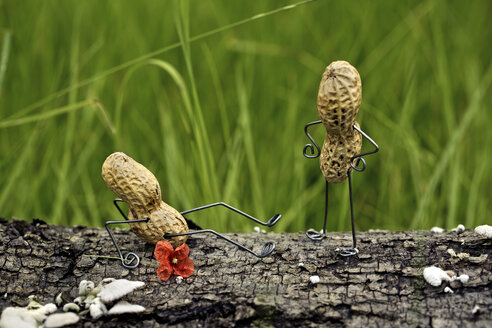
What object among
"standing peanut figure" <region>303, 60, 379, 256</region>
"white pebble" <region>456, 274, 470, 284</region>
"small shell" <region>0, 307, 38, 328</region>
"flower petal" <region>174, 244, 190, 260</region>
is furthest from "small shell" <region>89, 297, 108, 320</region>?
"white pebble" <region>456, 274, 470, 284</region>

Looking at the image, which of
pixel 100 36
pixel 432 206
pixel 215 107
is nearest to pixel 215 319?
pixel 432 206

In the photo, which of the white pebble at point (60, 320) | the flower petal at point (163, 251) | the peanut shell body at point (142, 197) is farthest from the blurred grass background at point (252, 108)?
the white pebble at point (60, 320)

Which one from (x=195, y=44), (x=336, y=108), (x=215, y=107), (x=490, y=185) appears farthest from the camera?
(x=195, y=44)

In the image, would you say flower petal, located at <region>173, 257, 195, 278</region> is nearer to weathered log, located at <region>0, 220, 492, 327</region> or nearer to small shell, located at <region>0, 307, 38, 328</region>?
weathered log, located at <region>0, 220, 492, 327</region>

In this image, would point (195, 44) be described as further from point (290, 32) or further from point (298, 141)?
point (298, 141)

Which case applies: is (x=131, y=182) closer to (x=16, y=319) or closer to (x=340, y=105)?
(x=16, y=319)

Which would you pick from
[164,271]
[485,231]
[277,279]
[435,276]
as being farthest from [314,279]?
[485,231]
